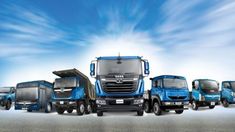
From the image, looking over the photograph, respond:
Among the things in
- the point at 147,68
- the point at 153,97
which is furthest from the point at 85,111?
the point at 147,68

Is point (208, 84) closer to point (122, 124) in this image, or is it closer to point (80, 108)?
point (80, 108)

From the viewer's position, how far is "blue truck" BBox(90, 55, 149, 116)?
17484 millimetres

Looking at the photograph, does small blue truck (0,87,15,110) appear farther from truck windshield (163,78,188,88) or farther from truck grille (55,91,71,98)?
truck windshield (163,78,188,88)

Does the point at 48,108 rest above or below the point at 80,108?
below

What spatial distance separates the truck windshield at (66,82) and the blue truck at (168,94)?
4.28m

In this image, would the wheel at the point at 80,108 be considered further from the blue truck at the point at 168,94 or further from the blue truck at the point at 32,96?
the blue truck at the point at 32,96

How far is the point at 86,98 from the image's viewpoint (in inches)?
846

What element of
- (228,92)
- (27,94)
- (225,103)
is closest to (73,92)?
(27,94)

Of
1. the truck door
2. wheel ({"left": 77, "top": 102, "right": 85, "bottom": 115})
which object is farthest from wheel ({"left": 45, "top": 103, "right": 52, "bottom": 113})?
wheel ({"left": 77, "top": 102, "right": 85, "bottom": 115})

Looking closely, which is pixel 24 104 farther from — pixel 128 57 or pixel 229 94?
pixel 229 94

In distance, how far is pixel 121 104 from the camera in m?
17.5

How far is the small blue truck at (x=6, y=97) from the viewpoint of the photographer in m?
29.1

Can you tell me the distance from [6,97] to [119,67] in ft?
47.4

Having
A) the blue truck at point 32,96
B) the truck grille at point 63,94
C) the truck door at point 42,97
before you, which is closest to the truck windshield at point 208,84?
the truck grille at point 63,94
